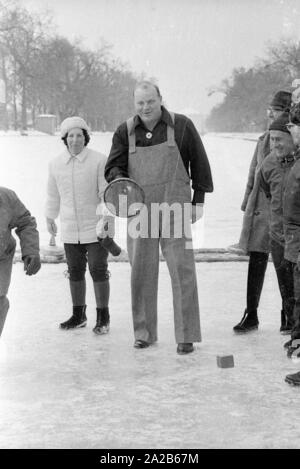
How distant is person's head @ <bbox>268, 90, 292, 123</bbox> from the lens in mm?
3953

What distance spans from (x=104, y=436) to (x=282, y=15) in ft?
12.2

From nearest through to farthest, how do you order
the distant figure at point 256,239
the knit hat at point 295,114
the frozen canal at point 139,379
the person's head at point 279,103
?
the frozen canal at point 139,379
the knit hat at point 295,114
the person's head at point 279,103
the distant figure at point 256,239

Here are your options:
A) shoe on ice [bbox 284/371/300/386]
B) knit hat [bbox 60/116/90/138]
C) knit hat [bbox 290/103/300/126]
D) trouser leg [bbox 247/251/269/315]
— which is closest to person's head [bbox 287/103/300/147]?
knit hat [bbox 290/103/300/126]

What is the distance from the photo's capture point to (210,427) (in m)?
2.65

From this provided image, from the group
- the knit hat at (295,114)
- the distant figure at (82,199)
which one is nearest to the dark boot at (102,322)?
the distant figure at (82,199)

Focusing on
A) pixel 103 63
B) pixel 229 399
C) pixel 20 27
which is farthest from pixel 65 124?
pixel 20 27

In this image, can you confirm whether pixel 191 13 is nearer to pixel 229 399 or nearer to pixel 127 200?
pixel 127 200

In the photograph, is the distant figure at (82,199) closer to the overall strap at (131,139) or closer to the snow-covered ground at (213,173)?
the overall strap at (131,139)

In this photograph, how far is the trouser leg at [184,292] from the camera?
12.3 ft

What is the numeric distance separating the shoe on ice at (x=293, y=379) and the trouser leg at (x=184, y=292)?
707 mm

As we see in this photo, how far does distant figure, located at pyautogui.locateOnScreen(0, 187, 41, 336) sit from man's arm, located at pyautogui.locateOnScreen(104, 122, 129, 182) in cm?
66

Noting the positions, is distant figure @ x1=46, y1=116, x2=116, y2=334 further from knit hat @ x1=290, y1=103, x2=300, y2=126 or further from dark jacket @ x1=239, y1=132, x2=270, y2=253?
knit hat @ x1=290, y1=103, x2=300, y2=126
